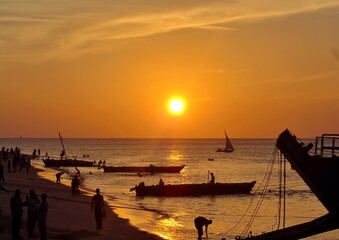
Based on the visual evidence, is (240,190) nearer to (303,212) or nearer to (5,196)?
(303,212)

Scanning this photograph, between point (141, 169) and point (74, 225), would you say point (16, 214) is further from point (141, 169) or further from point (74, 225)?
point (141, 169)

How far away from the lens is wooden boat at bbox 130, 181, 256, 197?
54.7m

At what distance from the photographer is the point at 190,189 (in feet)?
184

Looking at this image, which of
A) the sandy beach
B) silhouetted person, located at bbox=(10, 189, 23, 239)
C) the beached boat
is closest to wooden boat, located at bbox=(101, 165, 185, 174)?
the beached boat

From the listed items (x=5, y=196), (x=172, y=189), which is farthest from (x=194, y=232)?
(x=172, y=189)

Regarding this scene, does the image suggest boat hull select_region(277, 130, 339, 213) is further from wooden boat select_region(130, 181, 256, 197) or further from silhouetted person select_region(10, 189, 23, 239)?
wooden boat select_region(130, 181, 256, 197)

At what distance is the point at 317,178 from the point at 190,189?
35745 millimetres

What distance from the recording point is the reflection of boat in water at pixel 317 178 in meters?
20.6

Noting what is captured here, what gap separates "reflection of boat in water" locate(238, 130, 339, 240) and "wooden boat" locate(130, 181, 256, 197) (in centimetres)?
3311

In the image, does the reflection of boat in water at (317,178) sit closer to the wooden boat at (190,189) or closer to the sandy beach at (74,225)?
the sandy beach at (74,225)

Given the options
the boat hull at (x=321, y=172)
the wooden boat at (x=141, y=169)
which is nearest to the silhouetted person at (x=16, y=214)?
the boat hull at (x=321, y=172)

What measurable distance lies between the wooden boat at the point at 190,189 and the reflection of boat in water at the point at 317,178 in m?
33.1

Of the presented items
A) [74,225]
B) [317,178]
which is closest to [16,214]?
[74,225]

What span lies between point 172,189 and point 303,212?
592 inches
